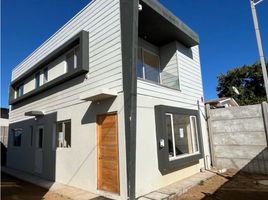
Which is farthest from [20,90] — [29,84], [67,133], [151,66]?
[151,66]

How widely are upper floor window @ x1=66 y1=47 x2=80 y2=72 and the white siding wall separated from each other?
3523 millimetres

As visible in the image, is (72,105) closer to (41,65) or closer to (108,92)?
(108,92)

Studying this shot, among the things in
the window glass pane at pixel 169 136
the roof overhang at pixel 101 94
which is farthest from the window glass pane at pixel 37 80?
the window glass pane at pixel 169 136

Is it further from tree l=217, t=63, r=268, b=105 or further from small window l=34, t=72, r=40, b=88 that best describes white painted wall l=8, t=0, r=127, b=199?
tree l=217, t=63, r=268, b=105

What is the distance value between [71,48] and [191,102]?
18.9 ft

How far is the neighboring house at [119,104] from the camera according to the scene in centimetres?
585

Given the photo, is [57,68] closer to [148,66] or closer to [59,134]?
[59,134]

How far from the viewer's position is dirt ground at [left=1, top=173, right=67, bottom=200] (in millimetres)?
6324

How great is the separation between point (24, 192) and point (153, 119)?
5.24m

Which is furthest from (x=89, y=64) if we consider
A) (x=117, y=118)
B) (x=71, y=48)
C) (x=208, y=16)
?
(x=208, y=16)

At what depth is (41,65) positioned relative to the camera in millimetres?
10391

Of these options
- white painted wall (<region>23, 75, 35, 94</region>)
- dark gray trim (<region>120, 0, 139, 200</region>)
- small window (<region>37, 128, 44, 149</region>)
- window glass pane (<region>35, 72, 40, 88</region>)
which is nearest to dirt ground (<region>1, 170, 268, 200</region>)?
dark gray trim (<region>120, 0, 139, 200</region>)

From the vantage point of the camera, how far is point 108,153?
623 centimetres

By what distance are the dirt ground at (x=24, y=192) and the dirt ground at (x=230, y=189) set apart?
4.17m
